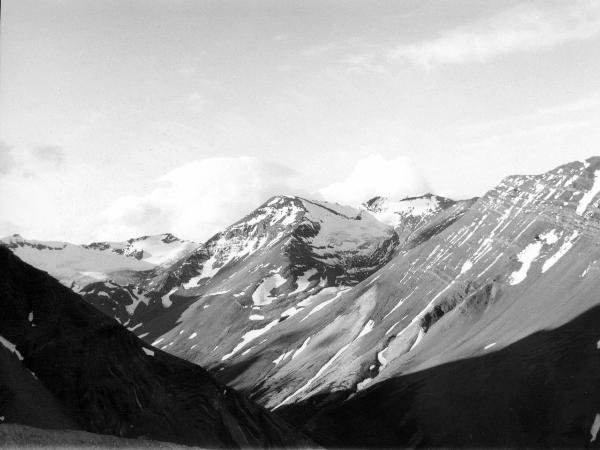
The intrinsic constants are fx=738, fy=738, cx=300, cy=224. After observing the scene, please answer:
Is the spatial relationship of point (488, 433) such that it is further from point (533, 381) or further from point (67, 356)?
point (67, 356)

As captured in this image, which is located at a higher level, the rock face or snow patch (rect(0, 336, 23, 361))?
snow patch (rect(0, 336, 23, 361))

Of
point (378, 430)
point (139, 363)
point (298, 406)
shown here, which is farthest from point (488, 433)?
point (139, 363)

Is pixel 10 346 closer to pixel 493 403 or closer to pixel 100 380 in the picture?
pixel 100 380

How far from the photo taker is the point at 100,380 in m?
84.3

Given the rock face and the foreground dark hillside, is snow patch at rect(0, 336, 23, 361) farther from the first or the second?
the foreground dark hillside

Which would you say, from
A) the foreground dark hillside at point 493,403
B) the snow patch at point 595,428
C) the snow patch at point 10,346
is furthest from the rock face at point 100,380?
the snow patch at point 595,428

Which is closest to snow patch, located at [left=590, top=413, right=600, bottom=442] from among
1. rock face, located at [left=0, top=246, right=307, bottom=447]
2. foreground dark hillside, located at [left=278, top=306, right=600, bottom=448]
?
foreground dark hillside, located at [left=278, top=306, right=600, bottom=448]

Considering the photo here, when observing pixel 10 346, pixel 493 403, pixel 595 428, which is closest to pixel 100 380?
pixel 10 346

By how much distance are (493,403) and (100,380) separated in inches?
3716

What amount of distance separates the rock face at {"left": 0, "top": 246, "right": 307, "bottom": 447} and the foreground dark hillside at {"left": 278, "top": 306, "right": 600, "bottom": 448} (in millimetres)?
54539

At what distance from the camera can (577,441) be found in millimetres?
130125

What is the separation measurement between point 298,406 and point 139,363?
343 ft

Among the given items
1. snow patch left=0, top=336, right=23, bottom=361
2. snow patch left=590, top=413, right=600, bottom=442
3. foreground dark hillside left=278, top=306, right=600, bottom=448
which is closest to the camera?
snow patch left=0, top=336, right=23, bottom=361

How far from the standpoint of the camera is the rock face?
257ft
